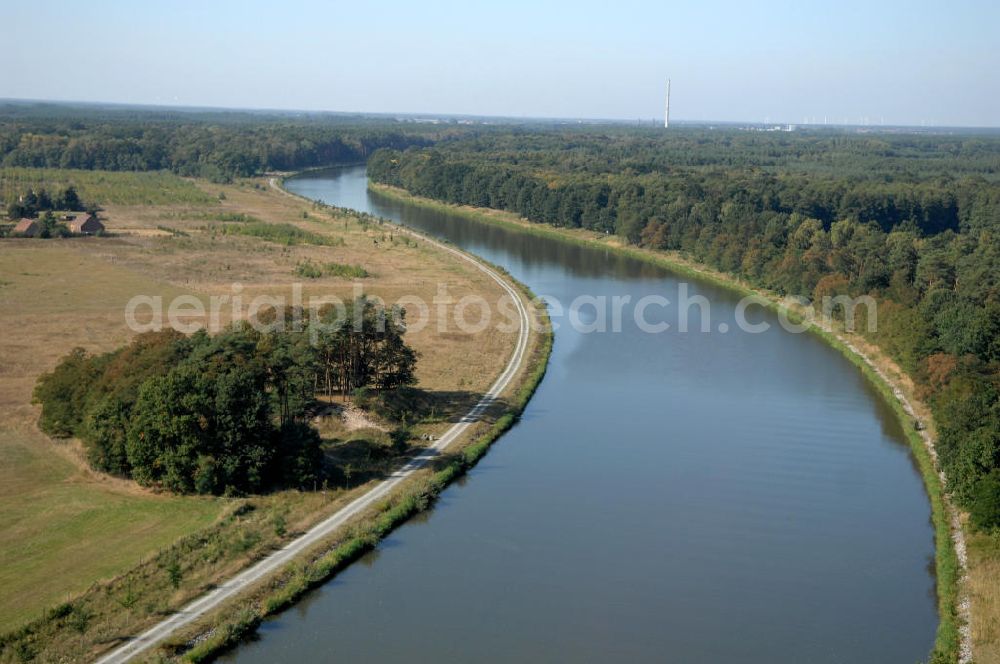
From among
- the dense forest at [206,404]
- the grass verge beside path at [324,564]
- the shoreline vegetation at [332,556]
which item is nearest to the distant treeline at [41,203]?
the dense forest at [206,404]

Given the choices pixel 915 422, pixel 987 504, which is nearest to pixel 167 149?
pixel 915 422

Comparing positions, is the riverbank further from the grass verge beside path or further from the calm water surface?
the calm water surface

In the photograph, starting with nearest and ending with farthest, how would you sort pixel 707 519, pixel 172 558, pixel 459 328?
pixel 172 558 → pixel 707 519 → pixel 459 328

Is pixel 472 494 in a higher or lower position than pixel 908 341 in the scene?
lower

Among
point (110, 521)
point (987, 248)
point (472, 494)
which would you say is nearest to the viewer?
point (110, 521)

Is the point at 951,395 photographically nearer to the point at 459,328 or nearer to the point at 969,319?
the point at 969,319

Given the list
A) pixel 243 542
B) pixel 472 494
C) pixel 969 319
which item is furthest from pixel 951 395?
pixel 243 542

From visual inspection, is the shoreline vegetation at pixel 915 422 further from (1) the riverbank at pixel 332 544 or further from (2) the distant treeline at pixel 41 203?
(2) the distant treeline at pixel 41 203
